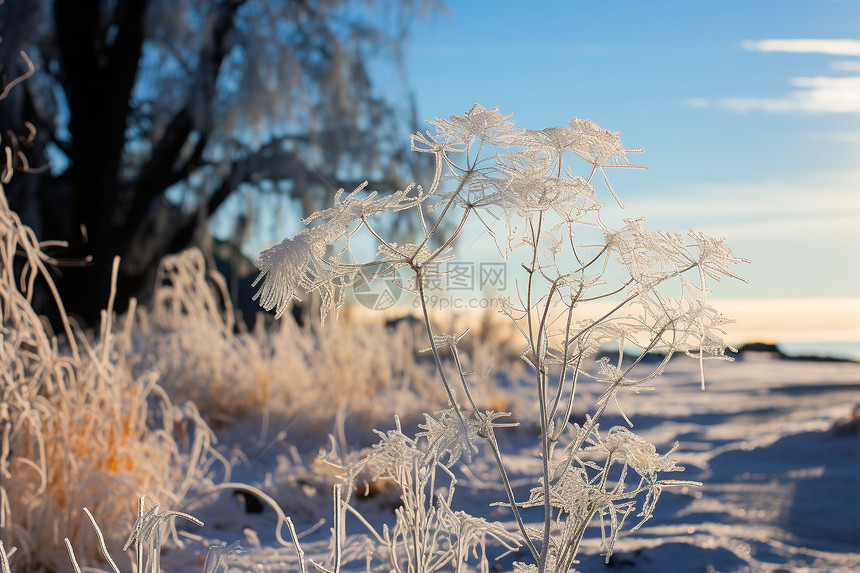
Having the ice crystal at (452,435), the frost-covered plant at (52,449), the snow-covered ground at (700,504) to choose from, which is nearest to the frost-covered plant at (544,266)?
the ice crystal at (452,435)

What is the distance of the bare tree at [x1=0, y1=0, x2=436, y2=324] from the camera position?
689 cm

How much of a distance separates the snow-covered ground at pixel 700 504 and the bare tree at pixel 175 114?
175 inches

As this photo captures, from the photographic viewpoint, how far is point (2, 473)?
171cm

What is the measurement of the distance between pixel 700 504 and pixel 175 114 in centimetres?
684

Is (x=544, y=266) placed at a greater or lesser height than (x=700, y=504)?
greater

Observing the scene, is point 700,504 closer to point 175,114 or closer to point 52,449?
point 52,449

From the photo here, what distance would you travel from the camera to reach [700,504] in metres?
2.32

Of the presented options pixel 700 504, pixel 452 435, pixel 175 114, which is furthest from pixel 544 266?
pixel 175 114

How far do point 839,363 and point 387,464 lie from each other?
11.2 meters

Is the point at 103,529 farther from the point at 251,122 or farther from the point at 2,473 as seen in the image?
the point at 251,122

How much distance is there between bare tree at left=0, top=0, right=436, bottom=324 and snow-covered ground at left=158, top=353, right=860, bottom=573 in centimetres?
444

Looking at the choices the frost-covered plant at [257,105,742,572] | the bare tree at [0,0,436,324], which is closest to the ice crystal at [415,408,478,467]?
the frost-covered plant at [257,105,742,572]

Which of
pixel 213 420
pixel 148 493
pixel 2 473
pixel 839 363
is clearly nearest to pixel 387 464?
pixel 148 493

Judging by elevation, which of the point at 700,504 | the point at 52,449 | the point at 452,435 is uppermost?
the point at 452,435
